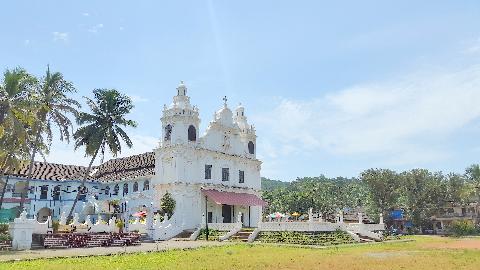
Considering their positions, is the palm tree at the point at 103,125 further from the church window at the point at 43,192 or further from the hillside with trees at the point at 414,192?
the hillside with trees at the point at 414,192

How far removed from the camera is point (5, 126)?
27625 mm

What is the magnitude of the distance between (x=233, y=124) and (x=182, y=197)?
10.6 meters

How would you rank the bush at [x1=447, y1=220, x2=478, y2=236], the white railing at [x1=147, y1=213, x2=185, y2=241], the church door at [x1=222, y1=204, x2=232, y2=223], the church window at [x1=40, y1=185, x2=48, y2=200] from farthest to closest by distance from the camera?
the bush at [x1=447, y1=220, x2=478, y2=236] → the church window at [x1=40, y1=185, x2=48, y2=200] → the church door at [x1=222, y1=204, x2=232, y2=223] → the white railing at [x1=147, y1=213, x2=185, y2=241]

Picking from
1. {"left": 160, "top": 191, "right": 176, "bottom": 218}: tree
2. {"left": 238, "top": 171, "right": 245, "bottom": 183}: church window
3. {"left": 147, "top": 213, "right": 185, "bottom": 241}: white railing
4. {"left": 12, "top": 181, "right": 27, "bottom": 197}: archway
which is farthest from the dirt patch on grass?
{"left": 12, "top": 181, "right": 27, "bottom": 197}: archway

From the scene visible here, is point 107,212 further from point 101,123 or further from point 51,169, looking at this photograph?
point 51,169


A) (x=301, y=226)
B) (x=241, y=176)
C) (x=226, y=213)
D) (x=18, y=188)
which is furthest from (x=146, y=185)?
(x=301, y=226)

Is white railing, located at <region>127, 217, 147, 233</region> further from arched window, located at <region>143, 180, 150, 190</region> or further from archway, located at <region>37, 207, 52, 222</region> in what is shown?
archway, located at <region>37, 207, 52, 222</region>

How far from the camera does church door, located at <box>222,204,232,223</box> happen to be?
47134 millimetres

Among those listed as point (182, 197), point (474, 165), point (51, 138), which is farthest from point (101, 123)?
point (474, 165)

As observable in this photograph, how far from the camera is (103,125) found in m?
44.3

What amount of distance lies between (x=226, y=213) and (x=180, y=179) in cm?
709

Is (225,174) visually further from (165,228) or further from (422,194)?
(422,194)

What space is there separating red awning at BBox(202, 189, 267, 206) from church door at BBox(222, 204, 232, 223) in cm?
162

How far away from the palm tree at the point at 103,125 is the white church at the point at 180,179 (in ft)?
12.8
